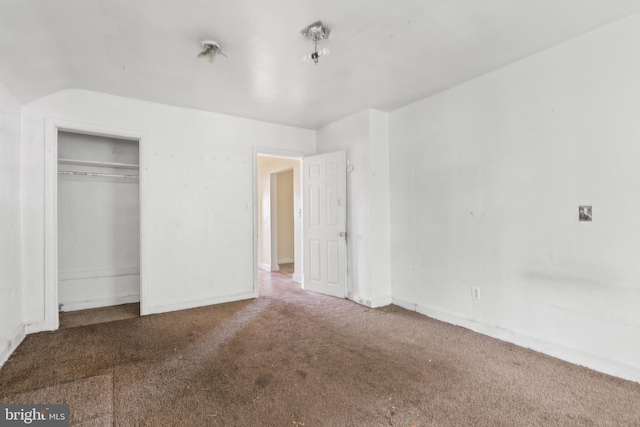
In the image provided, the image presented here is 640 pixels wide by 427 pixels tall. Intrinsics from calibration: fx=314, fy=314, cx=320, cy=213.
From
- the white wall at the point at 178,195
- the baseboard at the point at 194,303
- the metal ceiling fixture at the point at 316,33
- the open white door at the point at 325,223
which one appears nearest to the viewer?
the metal ceiling fixture at the point at 316,33

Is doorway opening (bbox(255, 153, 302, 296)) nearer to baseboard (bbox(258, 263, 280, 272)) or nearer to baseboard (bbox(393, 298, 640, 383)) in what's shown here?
baseboard (bbox(258, 263, 280, 272))

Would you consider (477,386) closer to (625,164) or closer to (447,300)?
(447,300)

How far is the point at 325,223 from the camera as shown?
4.44m

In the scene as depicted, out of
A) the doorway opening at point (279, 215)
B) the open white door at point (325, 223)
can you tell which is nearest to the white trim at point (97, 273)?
the doorway opening at point (279, 215)

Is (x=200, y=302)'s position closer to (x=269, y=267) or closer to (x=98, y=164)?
(x=98, y=164)

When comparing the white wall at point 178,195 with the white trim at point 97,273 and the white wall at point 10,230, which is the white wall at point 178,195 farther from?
the white trim at point 97,273

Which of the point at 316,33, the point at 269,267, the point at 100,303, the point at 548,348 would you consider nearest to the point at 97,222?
the point at 100,303

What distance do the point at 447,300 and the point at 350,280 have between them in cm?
128

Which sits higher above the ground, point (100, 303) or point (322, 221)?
point (322, 221)

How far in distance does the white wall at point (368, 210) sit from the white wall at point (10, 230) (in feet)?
11.0

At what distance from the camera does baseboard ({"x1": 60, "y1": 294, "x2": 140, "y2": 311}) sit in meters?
3.86

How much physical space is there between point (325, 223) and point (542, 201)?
2.56m

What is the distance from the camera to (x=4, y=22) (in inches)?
74.0

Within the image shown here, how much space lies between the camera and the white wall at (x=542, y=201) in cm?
219
